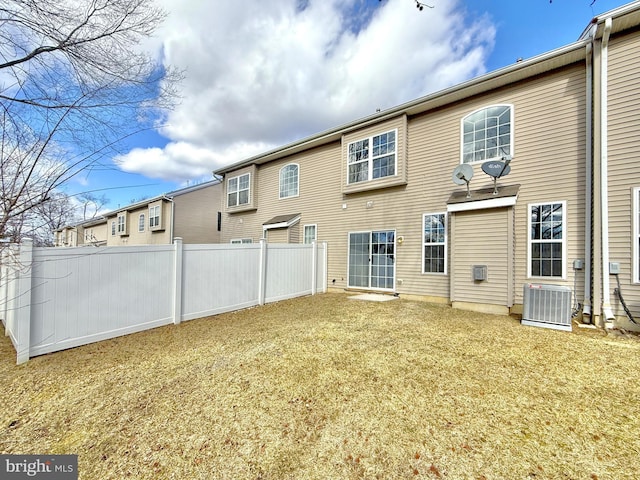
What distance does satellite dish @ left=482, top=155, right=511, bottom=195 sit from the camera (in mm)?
6328

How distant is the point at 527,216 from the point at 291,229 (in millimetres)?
7701

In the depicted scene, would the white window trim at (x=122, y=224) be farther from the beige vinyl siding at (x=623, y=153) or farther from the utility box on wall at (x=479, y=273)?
the beige vinyl siding at (x=623, y=153)

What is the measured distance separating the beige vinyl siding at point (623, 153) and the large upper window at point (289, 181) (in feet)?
30.4

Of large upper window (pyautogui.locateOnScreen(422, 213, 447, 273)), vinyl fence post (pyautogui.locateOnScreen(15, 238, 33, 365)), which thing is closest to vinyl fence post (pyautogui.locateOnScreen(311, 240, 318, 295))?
large upper window (pyautogui.locateOnScreen(422, 213, 447, 273))

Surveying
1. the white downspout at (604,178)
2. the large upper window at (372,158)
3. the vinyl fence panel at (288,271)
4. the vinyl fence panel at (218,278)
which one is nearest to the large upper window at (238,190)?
the vinyl fence panel at (288,271)

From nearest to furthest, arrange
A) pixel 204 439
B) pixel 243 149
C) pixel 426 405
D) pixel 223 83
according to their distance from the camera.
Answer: pixel 204 439 → pixel 426 405 → pixel 223 83 → pixel 243 149

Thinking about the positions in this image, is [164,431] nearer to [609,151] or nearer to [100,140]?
[100,140]

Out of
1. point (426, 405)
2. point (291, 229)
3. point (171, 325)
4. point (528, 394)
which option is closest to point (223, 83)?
point (291, 229)

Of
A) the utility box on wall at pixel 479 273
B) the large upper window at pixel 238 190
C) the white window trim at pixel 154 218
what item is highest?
the large upper window at pixel 238 190

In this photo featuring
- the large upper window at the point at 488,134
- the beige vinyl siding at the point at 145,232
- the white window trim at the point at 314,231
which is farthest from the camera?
the beige vinyl siding at the point at 145,232

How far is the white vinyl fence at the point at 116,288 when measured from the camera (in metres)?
3.79

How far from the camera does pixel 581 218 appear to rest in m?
5.80

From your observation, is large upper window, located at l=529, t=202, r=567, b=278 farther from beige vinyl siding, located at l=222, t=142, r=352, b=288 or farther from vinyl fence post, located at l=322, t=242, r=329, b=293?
vinyl fence post, located at l=322, t=242, r=329, b=293

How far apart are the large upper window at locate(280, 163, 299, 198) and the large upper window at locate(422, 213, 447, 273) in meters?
5.78
